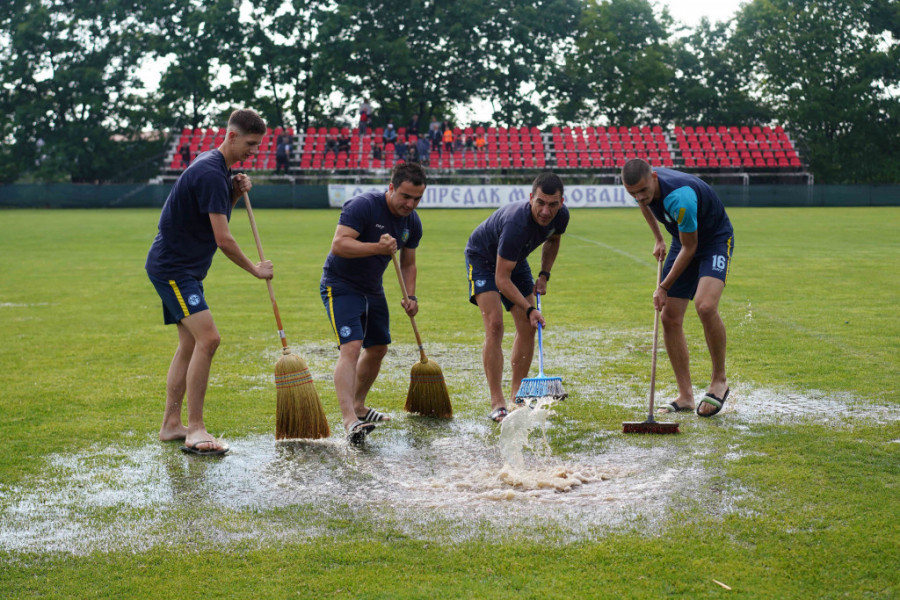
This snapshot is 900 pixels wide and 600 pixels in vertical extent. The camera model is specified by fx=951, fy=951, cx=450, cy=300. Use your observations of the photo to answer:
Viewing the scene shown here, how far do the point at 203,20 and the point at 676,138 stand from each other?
26834 millimetres

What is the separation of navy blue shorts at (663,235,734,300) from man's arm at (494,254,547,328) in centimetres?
117

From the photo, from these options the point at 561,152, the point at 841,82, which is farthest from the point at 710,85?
the point at 561,152

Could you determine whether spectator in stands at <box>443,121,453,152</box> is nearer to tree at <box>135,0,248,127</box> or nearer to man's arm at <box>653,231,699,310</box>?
tree at <box>135,0,248,127</box>

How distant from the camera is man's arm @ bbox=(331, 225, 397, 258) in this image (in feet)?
20.5

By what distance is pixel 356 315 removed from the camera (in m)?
6.50

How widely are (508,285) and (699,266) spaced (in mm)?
1511

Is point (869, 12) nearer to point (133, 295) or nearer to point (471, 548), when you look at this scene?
point (133, 295)

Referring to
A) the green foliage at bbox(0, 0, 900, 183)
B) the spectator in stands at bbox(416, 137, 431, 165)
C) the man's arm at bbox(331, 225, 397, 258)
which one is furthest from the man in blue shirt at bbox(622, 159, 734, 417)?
the green foliage at bbox(0, 0, 900, 183)

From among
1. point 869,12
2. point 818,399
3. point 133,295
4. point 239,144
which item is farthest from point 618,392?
point 869,12

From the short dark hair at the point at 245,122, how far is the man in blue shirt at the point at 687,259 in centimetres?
253

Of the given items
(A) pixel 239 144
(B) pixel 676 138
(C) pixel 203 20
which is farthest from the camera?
(C) pixel 203 20

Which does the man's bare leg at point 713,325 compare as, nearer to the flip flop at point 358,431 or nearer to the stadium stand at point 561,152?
the flip flop at point 358,431

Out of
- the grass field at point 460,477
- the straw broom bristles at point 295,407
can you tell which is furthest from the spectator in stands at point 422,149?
the straw broom bristles at point 295,407

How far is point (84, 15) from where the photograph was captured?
53.5 m
